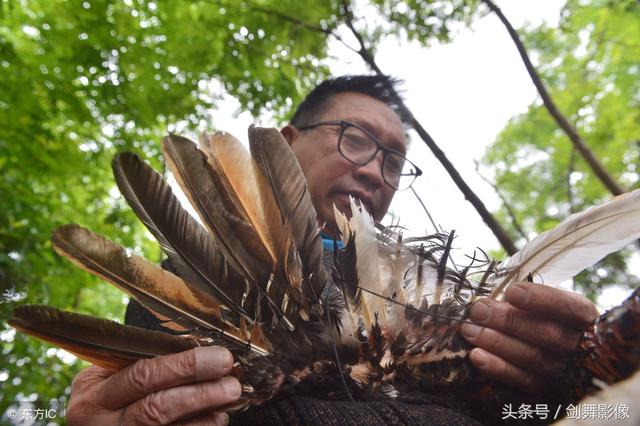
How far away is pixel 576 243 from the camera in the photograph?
3.82 feet

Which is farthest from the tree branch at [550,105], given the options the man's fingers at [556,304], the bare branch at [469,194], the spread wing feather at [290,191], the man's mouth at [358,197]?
the spread wing feather at [290,191]

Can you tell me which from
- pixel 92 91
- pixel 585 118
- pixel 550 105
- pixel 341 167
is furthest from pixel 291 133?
pixel 585 118

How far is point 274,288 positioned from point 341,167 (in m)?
1.11

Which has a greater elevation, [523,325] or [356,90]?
[356,90]

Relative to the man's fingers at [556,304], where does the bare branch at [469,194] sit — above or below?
above

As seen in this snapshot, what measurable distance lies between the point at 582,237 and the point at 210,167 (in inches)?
39.5

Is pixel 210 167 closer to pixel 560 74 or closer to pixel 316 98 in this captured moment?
pixel 316 98

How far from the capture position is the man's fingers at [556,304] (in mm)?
976

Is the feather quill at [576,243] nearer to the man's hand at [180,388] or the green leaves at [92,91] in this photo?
the man's hand at [180,388]

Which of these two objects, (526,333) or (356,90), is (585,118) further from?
(526,333)

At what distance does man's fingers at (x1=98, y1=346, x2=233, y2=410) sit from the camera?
893mm

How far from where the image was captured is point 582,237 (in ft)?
3.82

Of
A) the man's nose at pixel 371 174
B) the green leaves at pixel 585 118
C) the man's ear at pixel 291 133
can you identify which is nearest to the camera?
the man's nose at pixel 371 174

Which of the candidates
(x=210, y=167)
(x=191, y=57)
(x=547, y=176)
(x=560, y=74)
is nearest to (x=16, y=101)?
(x=191, y=57)
